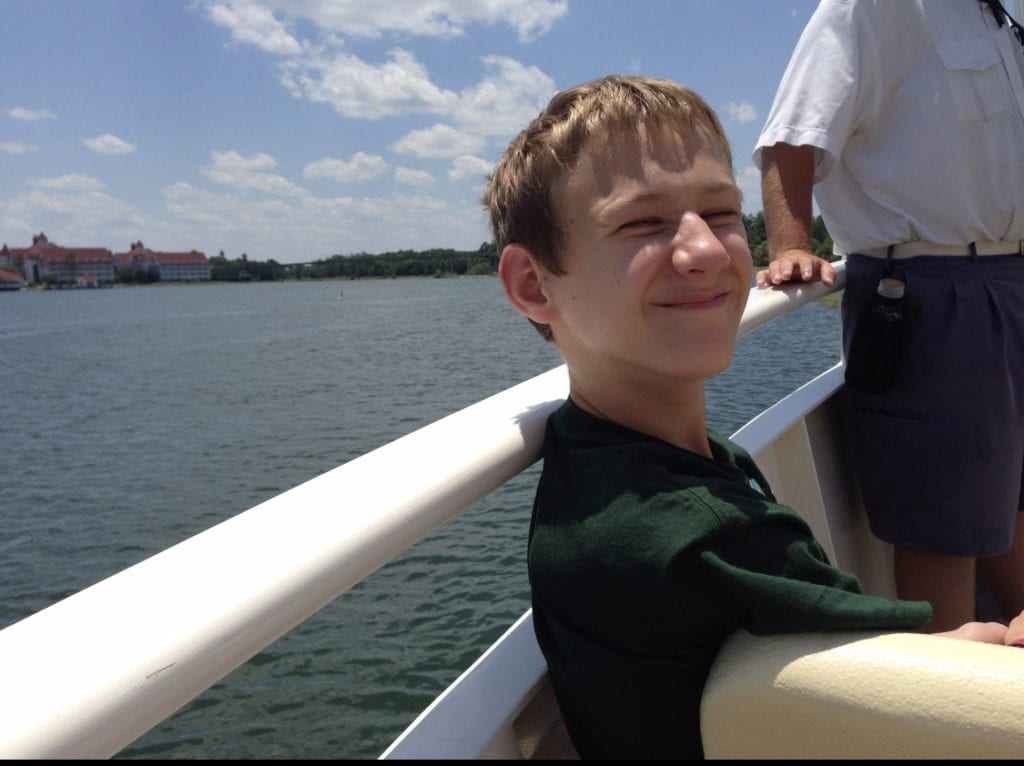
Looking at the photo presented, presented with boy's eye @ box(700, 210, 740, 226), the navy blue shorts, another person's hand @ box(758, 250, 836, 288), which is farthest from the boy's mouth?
the navy blue shorts

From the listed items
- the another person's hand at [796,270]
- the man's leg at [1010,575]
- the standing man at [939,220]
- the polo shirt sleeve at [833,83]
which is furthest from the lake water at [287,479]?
the man's leg at [1010,575]

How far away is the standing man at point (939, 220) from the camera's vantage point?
1915 mm

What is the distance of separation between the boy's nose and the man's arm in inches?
39.7

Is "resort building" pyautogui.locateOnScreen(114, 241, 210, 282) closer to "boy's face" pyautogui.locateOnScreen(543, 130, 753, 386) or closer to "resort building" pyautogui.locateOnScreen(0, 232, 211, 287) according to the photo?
"resort building" pyautogui.locateOnScreen(0, 232, 211, 287)

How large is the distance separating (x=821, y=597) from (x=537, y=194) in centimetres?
63

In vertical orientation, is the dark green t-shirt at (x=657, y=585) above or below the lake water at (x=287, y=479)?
above

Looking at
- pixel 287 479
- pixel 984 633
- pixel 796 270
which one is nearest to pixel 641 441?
pixel 984 633

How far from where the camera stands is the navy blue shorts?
1927 mm

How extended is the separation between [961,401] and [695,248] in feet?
3.93

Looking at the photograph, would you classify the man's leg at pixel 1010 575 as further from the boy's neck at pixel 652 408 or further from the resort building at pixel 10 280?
the resort building at pixel 10 280

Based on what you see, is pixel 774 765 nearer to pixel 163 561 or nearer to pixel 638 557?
pixel 638 557

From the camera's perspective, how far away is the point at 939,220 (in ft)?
6.34

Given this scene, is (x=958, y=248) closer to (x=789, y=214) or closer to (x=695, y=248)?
(x=789, y=214)

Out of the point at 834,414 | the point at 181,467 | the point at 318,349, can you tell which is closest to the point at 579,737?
the point at 834,414
